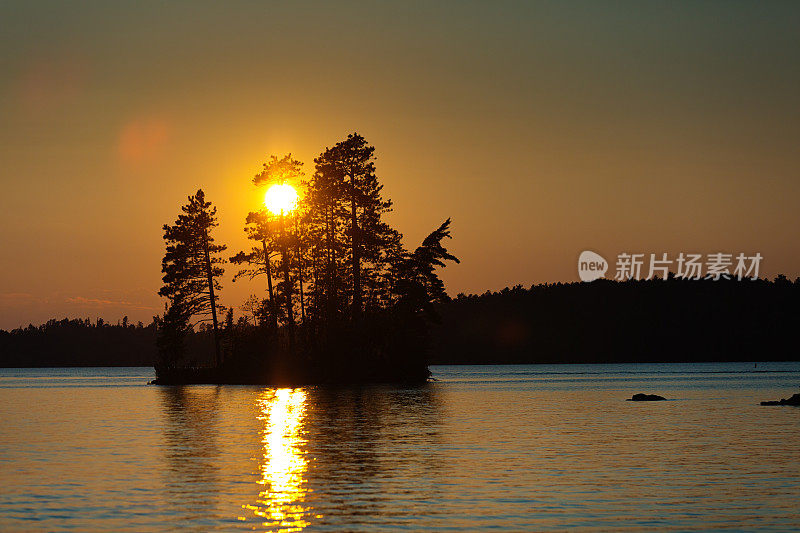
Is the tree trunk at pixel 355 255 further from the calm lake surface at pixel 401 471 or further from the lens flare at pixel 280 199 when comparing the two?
the calm lake surface at pixel 401 471

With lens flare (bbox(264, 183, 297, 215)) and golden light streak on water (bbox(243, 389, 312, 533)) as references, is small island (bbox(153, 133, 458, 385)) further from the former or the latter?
golden light streak on water (bbox(243, 389, 312, 533))

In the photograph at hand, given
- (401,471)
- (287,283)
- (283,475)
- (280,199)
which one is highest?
(280,199)

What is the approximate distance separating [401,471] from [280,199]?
7544cm

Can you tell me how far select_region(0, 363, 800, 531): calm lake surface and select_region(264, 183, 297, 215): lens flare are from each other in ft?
138

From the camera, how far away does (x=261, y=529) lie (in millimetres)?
23359

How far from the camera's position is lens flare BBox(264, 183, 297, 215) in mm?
106188

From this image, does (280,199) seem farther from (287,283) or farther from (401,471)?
(401,471)

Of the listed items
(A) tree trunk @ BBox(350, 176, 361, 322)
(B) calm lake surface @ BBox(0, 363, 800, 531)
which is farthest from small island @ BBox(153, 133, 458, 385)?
(B) calm lake surface @ BBox(0, 363, 800, 531)

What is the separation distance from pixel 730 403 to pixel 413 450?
44.8 m

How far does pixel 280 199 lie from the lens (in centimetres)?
10744

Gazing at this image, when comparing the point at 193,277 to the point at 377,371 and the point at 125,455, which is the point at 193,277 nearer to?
the point at 377,371

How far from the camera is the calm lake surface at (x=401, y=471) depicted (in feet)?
81.8

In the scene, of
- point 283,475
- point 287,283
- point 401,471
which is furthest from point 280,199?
point 283,475

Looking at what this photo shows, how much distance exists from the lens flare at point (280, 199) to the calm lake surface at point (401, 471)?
42.1m
